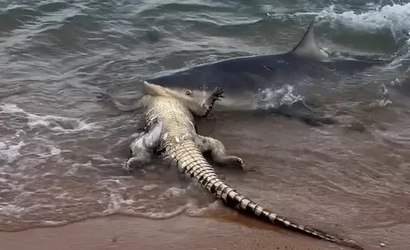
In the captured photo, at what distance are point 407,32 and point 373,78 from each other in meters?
2.61

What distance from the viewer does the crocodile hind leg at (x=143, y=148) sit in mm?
5809

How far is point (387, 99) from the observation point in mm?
7762

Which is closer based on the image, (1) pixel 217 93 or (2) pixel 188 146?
(2) pixel 188 146

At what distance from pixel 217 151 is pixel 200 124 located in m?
0.98

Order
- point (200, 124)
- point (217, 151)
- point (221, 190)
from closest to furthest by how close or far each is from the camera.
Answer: point (221, 190), point (217, 151), point (200, 124)

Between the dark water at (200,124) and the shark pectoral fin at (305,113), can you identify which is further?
the shark pectoral fin at (305,113)

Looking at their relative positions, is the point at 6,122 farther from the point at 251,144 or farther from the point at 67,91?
the point at 251,144

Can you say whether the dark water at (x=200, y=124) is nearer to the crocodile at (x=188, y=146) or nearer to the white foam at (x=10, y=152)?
the white foam at (x=10, y=152)

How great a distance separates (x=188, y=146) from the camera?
234 inches

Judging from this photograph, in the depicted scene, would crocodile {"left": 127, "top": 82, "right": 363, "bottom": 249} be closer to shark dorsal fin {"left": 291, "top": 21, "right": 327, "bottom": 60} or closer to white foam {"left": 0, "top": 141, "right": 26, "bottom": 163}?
white foam {"left": 0, "top": 141, "right": 26, "bottom": 163}

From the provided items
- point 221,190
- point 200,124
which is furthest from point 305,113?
point 221,190

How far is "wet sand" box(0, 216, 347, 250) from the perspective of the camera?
4543mm

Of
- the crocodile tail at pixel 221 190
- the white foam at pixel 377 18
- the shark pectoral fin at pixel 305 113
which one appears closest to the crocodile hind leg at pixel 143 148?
the crocodile tail at pixel 221 190

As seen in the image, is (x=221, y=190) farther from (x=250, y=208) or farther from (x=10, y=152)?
(x=10, y=152)
